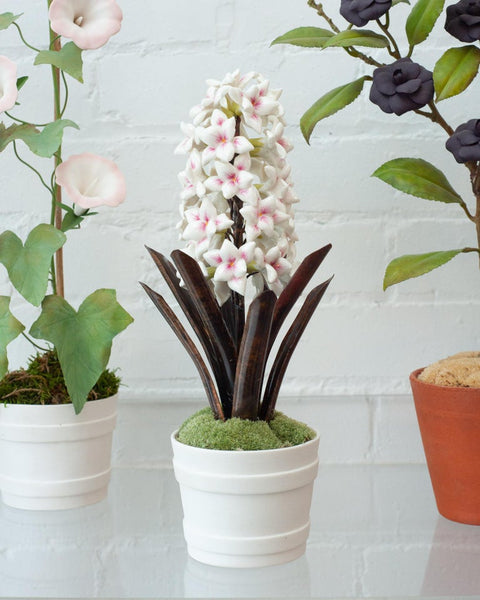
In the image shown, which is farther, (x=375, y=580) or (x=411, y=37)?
(x=411, y=37)

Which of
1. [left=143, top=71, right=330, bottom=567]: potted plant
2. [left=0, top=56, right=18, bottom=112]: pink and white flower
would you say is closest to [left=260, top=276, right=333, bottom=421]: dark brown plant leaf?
[left=143, top=71, right=330, bottom=567]: potted plant

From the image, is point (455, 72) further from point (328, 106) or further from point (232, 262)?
point (232, 262)

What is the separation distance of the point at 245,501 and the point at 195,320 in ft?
0.69

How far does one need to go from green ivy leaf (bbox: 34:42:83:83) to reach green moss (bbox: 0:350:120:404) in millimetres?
365

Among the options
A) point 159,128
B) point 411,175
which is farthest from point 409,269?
point 159,128

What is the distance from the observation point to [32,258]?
0.95 m

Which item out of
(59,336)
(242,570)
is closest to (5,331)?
(59,336)

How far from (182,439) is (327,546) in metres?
0.22

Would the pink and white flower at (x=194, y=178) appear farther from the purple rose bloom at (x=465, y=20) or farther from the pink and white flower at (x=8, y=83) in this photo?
the purple rose bloom at (x=465, y=20)

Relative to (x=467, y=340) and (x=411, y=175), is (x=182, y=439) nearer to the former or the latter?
(x=411, y=175)

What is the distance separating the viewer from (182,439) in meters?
0.87

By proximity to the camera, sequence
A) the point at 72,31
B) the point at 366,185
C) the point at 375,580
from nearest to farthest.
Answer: the point at 375,580
the point at 72,31
the point at 366,185

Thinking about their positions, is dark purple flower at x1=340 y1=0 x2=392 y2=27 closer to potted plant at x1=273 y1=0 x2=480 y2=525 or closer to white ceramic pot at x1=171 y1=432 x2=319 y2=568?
potted plant at x1=273 y1=0 x2=480 y2=525

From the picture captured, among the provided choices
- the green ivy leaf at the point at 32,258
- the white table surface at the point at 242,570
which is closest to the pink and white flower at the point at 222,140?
the green ivy leaf at the point at 32,258
